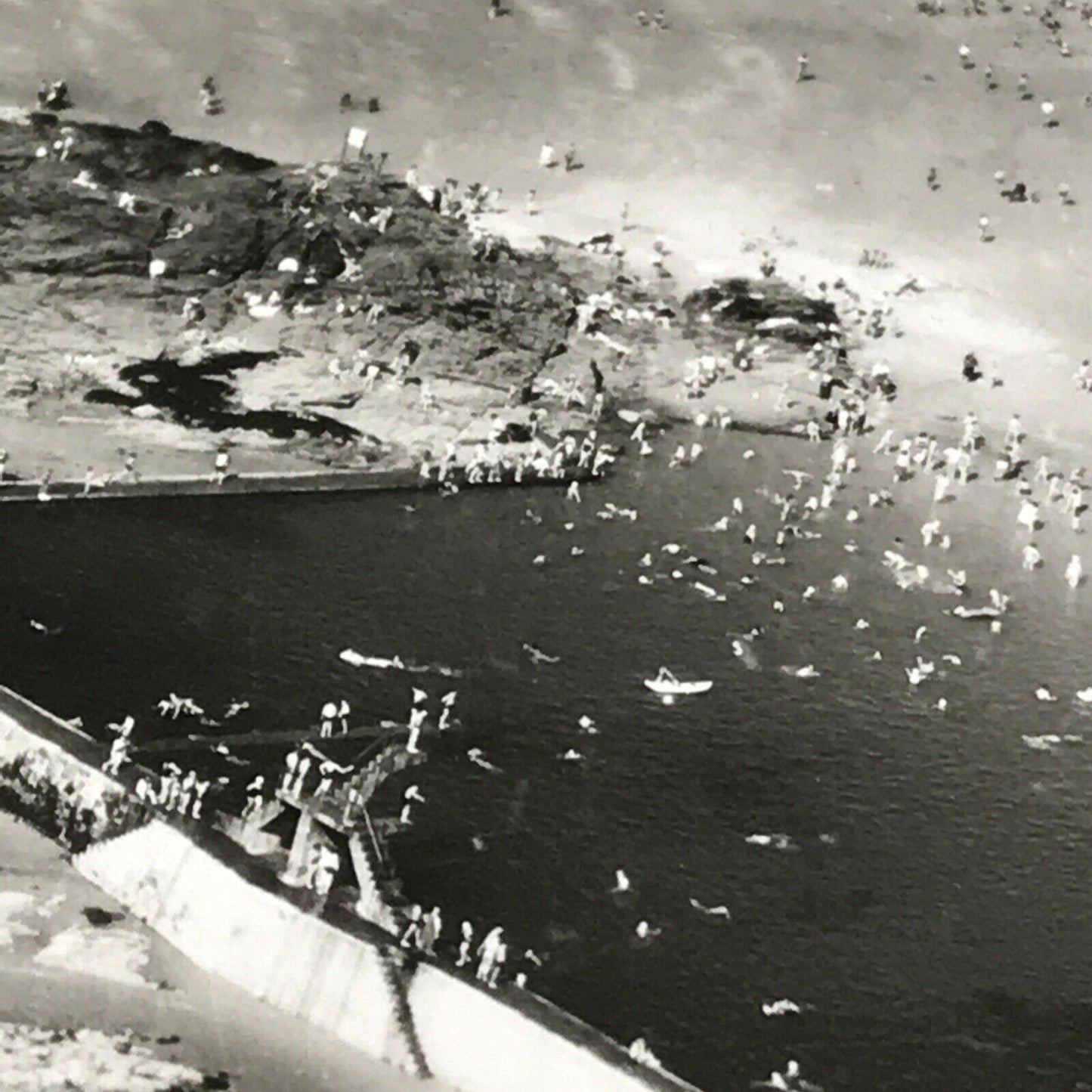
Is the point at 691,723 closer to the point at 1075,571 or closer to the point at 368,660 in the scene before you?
the point at 368,660

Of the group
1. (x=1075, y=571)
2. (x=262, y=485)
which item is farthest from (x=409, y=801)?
(x=1075, y=571)

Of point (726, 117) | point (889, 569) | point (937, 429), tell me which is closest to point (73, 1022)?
point (889, 569)

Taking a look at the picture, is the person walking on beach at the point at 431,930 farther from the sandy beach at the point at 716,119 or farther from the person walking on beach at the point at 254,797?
the sandy beach at the point at 716,119

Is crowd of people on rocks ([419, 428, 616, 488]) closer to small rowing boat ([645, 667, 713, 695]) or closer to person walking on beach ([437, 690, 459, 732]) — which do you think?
small rowing boat ([645, 667, 713, 695])

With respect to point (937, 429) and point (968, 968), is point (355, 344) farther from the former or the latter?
point (968, 968)

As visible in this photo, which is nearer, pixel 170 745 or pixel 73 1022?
pixel 73 1022

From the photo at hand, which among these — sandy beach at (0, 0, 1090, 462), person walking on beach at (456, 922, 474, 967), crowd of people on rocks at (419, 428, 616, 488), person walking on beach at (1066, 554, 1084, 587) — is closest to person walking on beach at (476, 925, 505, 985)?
person walking on beach at (456, 922, 474, 967)

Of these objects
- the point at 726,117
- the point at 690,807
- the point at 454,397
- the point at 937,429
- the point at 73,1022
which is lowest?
the point at 73,1022
